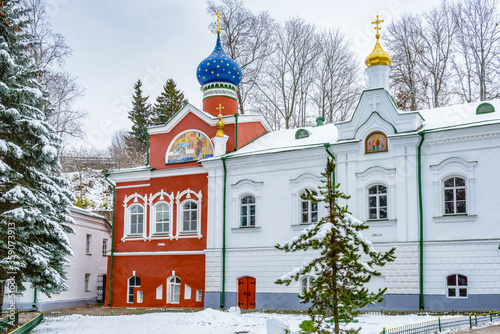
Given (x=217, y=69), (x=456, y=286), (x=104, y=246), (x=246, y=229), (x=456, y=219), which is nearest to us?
(x=456, y=286)

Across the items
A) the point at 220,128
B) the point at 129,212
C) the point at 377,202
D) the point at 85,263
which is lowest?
the point at 85,263

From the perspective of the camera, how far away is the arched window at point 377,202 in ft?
57.8

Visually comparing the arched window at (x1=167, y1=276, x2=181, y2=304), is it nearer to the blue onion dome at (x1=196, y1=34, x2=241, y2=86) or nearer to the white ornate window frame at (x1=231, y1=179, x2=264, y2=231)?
the white ornate window frame at (x1=231, y1=179, x2=264, y2=231)

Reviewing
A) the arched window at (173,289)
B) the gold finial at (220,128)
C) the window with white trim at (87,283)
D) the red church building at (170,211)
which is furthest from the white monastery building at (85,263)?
the gold finial at (220,128)

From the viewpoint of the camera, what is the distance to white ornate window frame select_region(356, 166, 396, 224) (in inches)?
685

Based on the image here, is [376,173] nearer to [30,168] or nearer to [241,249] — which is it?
[241,249]

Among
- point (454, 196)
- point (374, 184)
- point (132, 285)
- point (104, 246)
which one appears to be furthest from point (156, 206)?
point (454, 196)

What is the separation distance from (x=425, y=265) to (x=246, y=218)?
621 centimetres

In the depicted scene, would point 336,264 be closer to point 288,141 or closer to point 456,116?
point 456,116

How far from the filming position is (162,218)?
21.9m

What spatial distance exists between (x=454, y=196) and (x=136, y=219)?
11.6 meters

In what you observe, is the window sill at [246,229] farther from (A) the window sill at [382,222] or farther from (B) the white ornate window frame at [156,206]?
(A) the window sill at [382,222]

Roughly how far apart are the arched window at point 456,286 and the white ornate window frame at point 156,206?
383 inches

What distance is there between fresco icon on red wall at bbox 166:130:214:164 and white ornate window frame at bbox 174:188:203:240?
4.29 ft
